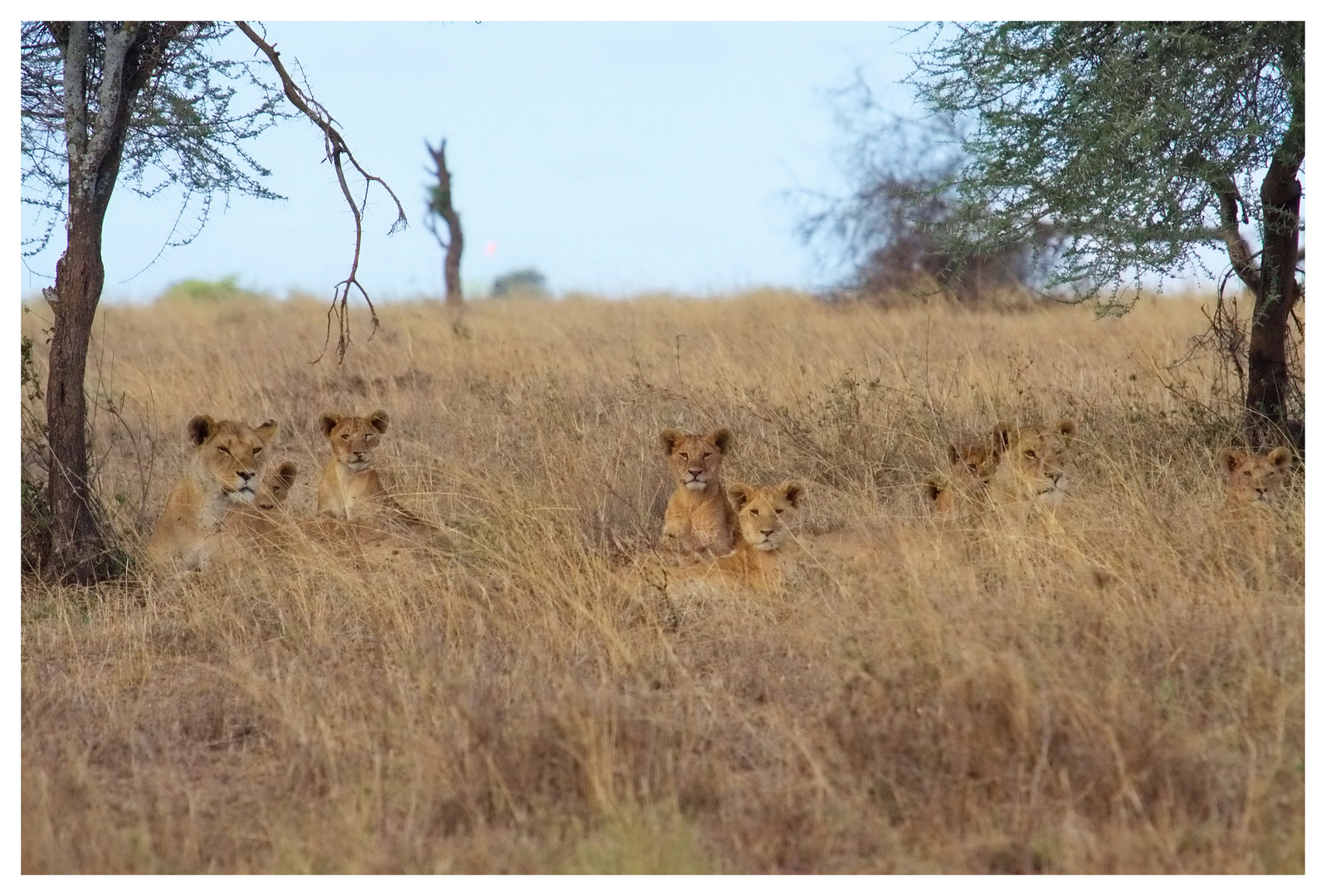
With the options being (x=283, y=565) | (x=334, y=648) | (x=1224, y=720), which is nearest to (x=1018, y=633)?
(x=1224, y=720)

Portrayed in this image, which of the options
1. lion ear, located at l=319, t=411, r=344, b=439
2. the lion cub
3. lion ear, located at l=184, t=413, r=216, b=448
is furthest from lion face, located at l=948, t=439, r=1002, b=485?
lion ear, located at l=184, t=413, r=216, b=448

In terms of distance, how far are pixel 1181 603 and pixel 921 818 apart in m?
1.81

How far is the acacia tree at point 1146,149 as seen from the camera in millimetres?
7996

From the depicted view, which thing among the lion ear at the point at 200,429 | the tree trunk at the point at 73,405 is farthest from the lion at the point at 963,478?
the tree trunk at the point at 73,405

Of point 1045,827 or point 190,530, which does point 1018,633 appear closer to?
point 1045,827

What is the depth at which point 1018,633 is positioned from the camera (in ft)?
17.4

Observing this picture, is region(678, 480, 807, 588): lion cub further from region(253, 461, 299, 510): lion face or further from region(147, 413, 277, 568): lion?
region(253, 461, 299, 510): lion face

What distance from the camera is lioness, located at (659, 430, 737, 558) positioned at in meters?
8.14

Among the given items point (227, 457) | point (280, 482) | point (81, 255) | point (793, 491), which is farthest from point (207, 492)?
point (793, 491)

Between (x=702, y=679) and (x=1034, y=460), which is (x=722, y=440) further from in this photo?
(x=702, y=679)

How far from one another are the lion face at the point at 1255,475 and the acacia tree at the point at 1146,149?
3.80 feet

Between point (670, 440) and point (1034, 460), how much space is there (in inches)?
80.2

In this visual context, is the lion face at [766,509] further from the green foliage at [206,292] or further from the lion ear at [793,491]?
the green foliage at [206,292]

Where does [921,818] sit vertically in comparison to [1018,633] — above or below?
below
